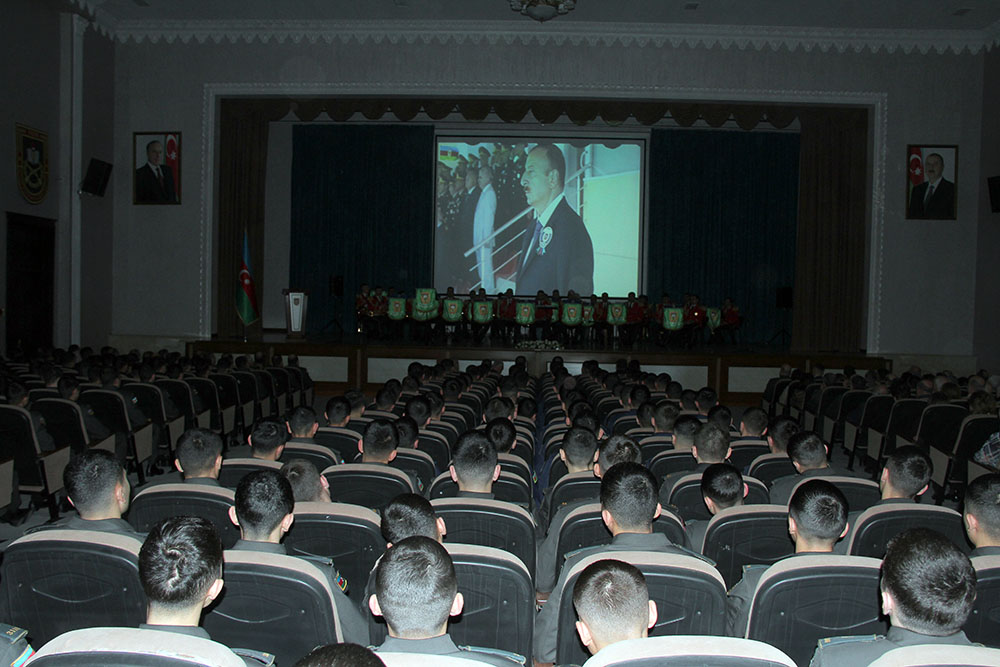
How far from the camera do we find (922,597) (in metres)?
1.76

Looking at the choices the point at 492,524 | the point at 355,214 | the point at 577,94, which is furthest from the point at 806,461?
the point at 355,214

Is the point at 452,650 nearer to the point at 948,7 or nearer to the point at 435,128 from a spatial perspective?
the point at 948,7

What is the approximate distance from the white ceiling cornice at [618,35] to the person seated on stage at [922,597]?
1147 centimetres

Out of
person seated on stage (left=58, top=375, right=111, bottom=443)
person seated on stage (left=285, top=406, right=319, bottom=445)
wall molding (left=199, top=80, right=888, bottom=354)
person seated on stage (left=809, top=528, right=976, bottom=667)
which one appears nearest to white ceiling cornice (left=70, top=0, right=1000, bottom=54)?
wall molding (left=199, top=80, right=888, bottom=354)

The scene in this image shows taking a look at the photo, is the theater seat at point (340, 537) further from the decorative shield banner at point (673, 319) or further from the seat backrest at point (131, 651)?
the decorative shield banner at point (673, 319)

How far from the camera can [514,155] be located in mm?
16500

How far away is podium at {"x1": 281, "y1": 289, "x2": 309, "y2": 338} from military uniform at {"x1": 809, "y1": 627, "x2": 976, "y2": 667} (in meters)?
12.5

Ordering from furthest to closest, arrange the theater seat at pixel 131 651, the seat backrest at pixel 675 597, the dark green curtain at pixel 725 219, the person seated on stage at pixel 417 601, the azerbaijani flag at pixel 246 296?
1. the dark green curtain at pixel 725 219
2. the azerbaijani flag at pixel 246 296
3. the seat backrest at pixel 675 597
4. the person seated on stage at pixel 417 601
5. the theater seat at pixel 131 651

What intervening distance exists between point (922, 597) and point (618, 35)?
11.6 metres

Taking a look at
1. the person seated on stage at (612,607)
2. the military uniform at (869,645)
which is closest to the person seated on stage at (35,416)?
the person seated on stage at (612,607)

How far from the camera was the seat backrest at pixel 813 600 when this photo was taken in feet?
6.85

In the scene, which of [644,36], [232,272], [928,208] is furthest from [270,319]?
[928,208]

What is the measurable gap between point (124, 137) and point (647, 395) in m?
10.1

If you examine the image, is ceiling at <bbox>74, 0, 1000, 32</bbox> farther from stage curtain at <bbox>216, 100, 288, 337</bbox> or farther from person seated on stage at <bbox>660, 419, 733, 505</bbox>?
person seated on stage at <bbox>660, 419, 733, 505</bbox>
